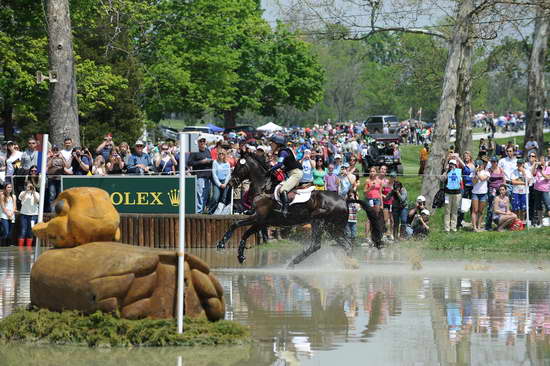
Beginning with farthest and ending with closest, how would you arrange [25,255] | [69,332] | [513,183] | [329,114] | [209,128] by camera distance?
1. [329,114]
2. [209,128]
3. [513,183]
4. [25,255]
5. [69,332]

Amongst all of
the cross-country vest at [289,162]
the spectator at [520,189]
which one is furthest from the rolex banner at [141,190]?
the spectator at [520,189]

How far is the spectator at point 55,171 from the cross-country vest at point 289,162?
7408 millimetres

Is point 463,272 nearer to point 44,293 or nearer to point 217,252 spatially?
point 217,252

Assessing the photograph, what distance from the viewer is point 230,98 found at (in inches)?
3059

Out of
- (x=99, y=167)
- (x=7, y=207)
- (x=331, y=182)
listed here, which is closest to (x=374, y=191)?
(x=331, y=182)

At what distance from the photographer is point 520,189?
28109 millimetres

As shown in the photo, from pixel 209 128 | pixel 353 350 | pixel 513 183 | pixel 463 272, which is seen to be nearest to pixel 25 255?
pixel 463 272

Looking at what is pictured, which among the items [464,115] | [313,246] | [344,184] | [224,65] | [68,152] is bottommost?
[313,246]

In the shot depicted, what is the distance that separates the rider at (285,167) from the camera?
21.8 metres

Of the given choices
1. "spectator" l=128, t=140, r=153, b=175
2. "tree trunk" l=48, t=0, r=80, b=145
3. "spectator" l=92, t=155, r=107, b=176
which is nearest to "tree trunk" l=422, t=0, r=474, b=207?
"spectator" l=128, t=140, r=153, b=175

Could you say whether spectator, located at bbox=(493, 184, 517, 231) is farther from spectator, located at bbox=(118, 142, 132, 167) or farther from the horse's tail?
spectator, located at bbox=(118, 142, 132, 167)

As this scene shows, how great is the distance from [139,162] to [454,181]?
8.16 meters

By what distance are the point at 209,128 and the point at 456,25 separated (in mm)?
51510

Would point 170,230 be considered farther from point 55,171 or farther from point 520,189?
point 520,189
